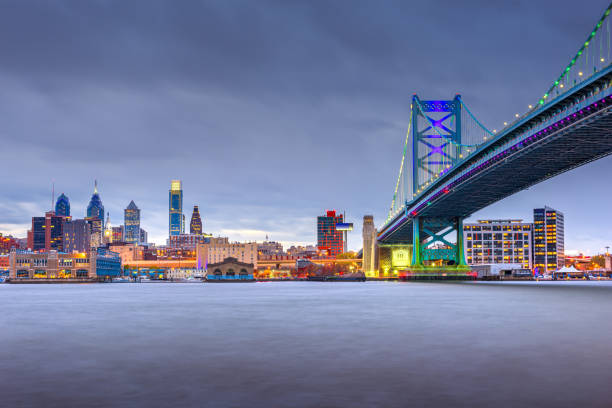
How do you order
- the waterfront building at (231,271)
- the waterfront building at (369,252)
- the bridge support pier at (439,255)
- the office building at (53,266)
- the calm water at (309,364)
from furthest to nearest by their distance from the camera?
the waterfront building at (231,271), the office building at (53,266), the waterfront building at (369,252), the bridge support pier at (439,255), the calm water at (309,364)

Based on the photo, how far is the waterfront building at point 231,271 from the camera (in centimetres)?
14985

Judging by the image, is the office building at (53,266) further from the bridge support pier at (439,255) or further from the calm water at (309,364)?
the calm water at (309,364)

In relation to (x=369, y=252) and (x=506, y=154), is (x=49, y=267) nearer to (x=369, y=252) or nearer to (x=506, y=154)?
(x=369, y=252)

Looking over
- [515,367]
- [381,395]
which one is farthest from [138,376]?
[515,367]

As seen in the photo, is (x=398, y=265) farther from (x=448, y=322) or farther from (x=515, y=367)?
(x=515, y=367)

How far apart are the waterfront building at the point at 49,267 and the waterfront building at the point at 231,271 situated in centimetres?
3259

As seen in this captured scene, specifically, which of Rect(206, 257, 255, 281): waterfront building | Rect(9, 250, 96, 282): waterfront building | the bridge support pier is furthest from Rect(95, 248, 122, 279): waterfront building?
the bridge support pier

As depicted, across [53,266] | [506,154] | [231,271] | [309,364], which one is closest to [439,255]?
[506,154]

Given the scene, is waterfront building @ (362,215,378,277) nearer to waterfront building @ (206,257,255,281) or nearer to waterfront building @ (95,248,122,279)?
waterfront building @ (206,257,255,281)

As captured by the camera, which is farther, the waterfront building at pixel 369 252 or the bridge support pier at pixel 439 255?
the waterfront building at pixel 369 252

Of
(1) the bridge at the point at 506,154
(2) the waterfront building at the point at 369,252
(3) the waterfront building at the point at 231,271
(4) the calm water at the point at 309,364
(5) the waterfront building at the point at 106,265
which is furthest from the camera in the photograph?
(5) the waterfront building at the point at 106,265

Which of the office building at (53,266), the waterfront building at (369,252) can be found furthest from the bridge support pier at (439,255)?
the office building at (53,266)

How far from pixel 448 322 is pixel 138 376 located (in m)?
14.1

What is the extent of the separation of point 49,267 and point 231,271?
4979 centimetres
